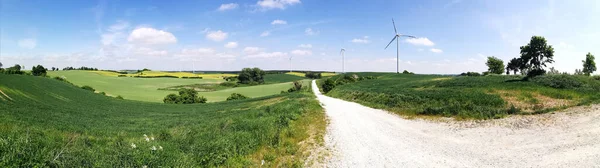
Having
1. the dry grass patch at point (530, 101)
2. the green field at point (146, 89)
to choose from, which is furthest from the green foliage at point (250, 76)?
the dry grass patch at point (530, 101)

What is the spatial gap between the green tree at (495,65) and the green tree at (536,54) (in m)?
66.2

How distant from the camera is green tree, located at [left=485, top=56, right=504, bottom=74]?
3784 inches

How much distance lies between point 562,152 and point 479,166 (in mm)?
3943

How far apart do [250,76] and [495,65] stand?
107 meters

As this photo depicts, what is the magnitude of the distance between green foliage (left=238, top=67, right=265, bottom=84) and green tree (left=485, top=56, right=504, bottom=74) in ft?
331

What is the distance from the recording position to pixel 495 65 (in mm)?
96375

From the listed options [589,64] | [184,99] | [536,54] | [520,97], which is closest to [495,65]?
[589,64]

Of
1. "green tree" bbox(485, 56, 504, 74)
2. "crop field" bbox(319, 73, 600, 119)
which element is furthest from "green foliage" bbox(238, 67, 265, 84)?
"crop field" bbox(319, 73, 600, 119)

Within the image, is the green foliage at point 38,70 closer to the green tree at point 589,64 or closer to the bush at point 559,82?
the bush at point 559,82

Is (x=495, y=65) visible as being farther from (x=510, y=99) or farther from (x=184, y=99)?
(x=184, y=99)

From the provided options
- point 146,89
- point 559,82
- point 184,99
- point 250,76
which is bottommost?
point 184,99

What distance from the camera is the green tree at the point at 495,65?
96.1 m

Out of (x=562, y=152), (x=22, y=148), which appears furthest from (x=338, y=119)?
(x=22, y=148)

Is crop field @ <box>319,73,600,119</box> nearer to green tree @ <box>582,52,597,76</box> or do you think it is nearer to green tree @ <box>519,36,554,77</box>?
green tree @ <box>519,36,554,77</box>
